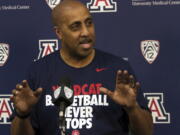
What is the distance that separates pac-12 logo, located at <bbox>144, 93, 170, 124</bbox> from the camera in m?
2.23

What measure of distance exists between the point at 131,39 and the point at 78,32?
52cm

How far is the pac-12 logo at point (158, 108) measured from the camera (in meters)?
2.23

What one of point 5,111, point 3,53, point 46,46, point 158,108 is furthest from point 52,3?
point 158,108

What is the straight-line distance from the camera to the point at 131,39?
224 cm

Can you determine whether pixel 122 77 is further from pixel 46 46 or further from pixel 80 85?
pixel 46 46

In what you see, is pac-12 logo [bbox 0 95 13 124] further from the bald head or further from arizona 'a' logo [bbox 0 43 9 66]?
the bald head

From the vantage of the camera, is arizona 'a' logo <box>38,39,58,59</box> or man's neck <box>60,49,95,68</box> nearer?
man's neck <box>60,49,95,68</box>

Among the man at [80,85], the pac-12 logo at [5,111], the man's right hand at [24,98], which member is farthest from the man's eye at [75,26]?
the pac-12 logo at [5,111]

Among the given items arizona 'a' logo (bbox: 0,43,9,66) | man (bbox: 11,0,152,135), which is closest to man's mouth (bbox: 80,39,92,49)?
man (bbox: 11,0,152,135)

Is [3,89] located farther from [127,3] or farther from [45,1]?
[127,3]

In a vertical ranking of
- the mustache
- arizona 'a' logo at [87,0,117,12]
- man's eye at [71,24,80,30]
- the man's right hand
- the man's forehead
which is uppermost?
arizona 'a' logo at [87,0,117,12]

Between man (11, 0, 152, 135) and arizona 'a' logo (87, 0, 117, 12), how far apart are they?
41 cm

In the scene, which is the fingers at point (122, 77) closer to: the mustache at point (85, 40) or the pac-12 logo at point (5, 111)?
the mustache at point (85, 40)

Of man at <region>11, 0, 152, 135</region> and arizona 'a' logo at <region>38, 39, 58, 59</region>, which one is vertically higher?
arizona 'a' logo at <region>38, 39, 58, 59</region>
